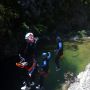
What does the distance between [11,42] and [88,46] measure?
19.1 feet

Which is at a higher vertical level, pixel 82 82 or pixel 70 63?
pixel 82 82

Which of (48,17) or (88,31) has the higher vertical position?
(48,17)

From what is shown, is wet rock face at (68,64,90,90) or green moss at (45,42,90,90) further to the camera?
green moss at (45,42,90,90)

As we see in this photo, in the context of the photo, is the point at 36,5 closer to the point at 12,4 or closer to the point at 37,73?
the point at 12,4

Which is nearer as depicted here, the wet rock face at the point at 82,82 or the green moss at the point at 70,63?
the wet rock face at the point at 82,82

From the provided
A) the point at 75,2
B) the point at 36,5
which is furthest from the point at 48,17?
the point at 75,2

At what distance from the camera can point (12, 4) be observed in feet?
61.7

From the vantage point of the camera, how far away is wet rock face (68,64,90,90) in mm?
15127

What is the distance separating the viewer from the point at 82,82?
15367mm

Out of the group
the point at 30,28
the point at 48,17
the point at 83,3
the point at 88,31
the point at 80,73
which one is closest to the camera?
the point at 80,73

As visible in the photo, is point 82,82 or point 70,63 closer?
point 82,82

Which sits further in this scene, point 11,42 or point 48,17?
point 48,17

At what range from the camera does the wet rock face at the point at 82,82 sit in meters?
15.1

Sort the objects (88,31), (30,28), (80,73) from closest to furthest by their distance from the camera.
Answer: (80,73)
(30,28)
(88,31)
